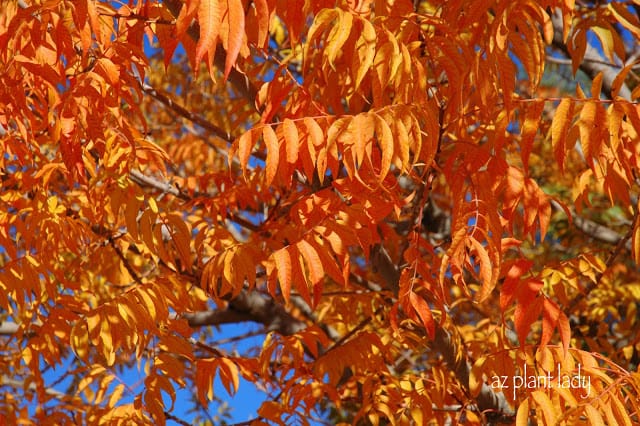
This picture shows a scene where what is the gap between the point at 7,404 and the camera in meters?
5.58

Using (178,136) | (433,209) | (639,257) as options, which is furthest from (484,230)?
(178,136)

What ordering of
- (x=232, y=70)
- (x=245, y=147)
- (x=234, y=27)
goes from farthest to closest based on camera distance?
(x=232, y=70) → (x=245, y=147) → (x=234, y=27)

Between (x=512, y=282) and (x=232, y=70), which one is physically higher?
(x=232, y=70)

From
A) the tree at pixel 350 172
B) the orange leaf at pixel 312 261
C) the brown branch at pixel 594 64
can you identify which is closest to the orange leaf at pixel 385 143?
the tree at pixel 350 172

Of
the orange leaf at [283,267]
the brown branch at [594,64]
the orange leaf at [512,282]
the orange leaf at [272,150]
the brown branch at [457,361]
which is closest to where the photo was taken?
the orange leaf at [272,150]

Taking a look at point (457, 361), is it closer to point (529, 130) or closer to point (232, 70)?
point (529, 130)

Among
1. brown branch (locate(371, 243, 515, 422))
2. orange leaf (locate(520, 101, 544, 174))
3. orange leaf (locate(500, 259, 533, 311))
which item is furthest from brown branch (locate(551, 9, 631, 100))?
orange leaf (locate(500, 259, 533, 311))

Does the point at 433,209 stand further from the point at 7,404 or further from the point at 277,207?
the point at 7,404

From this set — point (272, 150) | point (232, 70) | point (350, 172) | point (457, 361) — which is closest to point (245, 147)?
point (272, 150)

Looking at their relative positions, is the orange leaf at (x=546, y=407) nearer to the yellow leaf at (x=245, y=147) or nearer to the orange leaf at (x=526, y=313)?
the orange leaf at (x=526, y=313)

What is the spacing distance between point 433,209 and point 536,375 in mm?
4853

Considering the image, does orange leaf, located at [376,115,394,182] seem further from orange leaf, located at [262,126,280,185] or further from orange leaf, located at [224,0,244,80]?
orange leaf, located at [224,0,244,80]

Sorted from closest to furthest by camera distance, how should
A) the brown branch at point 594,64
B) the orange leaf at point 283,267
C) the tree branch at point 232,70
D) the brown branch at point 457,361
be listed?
1. the orange leaf at point 283,267
2. the tree branch at point 232,70
3. the brown branch at point 457,361
4. the brown branch at point 594,64

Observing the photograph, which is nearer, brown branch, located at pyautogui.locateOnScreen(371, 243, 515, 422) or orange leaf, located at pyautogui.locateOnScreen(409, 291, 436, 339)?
orange leaf, located at pyautogui.locateOnScreen(409, 291, 436, 339)
